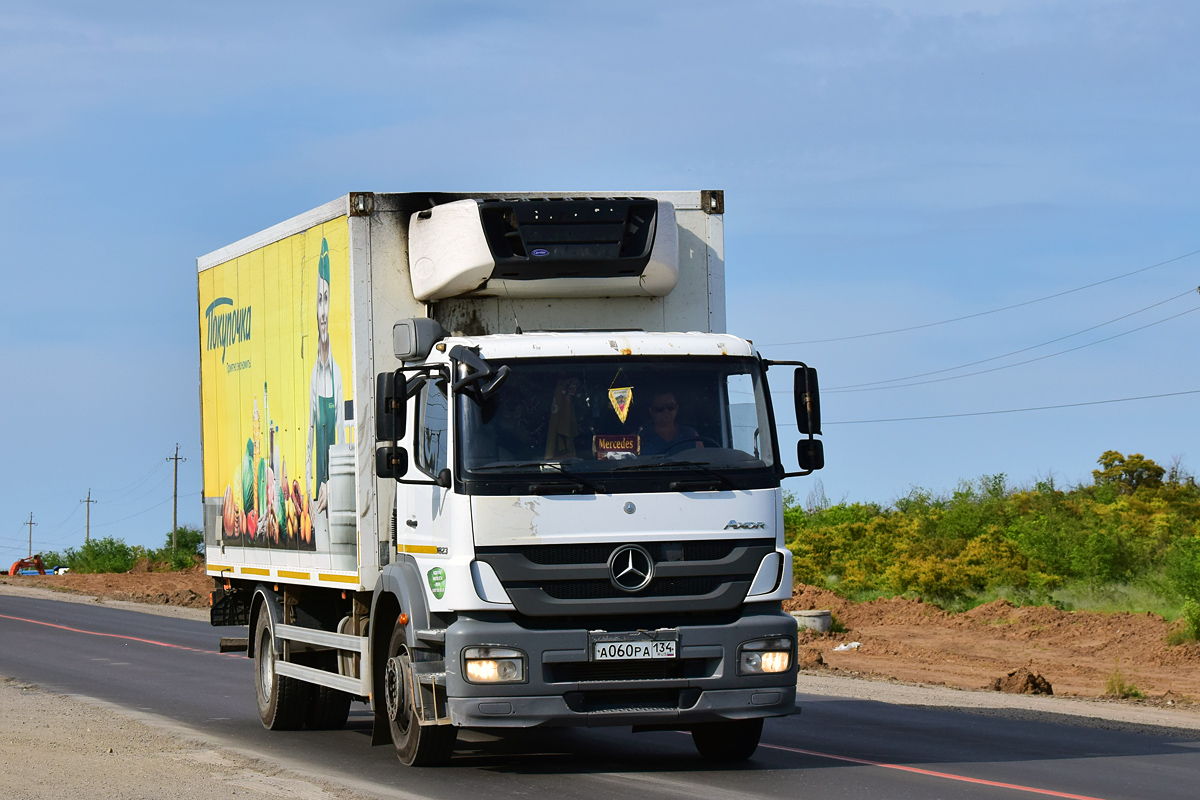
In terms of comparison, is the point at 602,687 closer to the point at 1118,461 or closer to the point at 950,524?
the point at 950,524

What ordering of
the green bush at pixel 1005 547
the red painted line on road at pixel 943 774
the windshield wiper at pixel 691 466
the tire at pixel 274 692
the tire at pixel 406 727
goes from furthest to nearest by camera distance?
the green bush at pixel 1005 547
the tire at pixel 274 692
the tire at pixel 406 727
the windshield wiper at pixel 691 466
the red painted line on road at pixel 943 774

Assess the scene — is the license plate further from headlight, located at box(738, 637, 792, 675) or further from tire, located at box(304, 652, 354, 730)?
tire, located at box(304, 652, 354, 730)

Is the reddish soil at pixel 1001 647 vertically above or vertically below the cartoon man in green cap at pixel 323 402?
below

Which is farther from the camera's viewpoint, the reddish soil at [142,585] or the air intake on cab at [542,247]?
the reddish soil at [142,585]

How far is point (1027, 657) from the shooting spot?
24.2 meters

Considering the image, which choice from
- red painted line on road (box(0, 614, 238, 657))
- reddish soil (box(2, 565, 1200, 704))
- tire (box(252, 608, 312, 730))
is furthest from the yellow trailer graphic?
reddish soil (box(2, 565, 1200, 704))

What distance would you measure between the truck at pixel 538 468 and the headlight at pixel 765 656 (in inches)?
1.0

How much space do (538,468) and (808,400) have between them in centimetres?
193

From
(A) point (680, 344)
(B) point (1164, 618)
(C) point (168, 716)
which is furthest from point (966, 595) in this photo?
(A) point (680, 344)

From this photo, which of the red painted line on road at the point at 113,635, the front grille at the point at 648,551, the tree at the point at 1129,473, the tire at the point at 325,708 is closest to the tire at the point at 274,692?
the tire at the point at 325,708

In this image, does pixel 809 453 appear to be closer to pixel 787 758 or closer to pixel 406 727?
pixel 787 758

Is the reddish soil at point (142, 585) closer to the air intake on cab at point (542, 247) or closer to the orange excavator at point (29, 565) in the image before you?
the orange excavator at point (29, 565)

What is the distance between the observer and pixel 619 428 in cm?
970

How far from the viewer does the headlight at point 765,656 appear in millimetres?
9672
